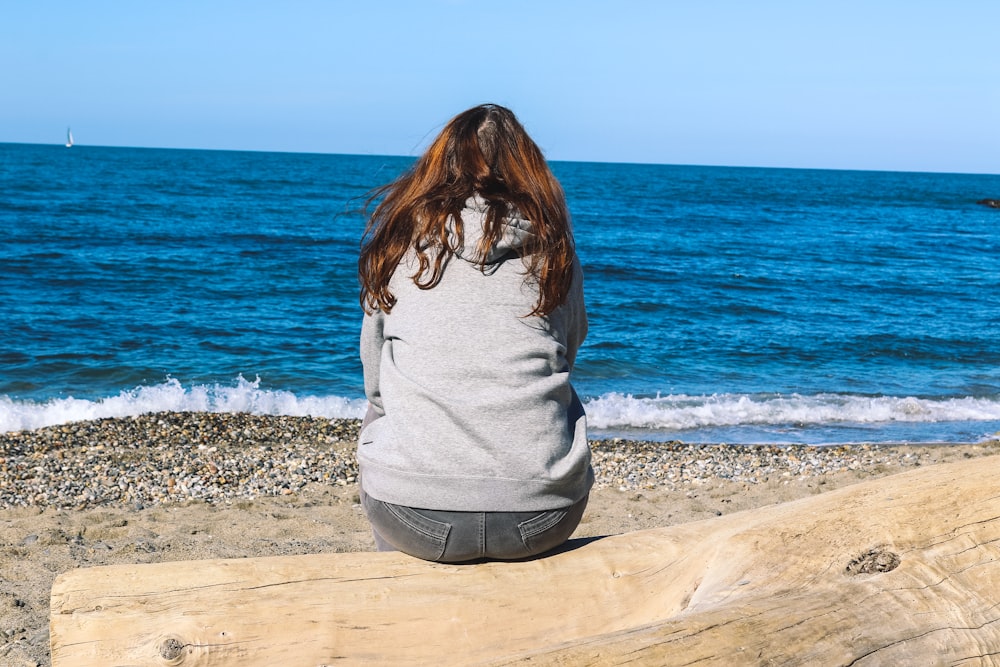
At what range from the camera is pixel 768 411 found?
32.9 ft

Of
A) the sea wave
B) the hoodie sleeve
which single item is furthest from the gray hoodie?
the sea wave

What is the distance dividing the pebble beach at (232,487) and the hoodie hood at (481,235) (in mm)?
2523

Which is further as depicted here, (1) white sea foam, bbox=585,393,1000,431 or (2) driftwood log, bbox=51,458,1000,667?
(1) white sea foam, bbox=585,393,1000,431

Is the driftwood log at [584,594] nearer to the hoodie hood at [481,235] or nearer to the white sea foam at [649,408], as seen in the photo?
the hoodie hood at [481,235]

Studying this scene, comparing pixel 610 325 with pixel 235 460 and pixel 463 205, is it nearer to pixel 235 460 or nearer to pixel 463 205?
pixel 235 460

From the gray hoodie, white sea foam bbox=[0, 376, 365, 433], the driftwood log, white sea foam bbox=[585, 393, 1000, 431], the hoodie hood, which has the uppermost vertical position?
the hoodie hood

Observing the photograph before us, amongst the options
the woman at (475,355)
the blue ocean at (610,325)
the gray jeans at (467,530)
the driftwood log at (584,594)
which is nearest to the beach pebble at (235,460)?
the blue ocean at (610,325)

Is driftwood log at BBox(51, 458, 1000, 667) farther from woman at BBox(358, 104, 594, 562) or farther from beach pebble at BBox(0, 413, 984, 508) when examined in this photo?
beach pebble at BBox(0, 413, 984, 508)

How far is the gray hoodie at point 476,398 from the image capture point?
2.36 metres

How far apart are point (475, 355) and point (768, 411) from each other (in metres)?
8.29

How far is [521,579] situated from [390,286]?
3.04 ft

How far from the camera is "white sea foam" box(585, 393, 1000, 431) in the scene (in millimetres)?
9617

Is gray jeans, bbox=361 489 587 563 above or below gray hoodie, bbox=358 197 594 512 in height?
below

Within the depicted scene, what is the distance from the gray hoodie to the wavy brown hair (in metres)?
0.03
